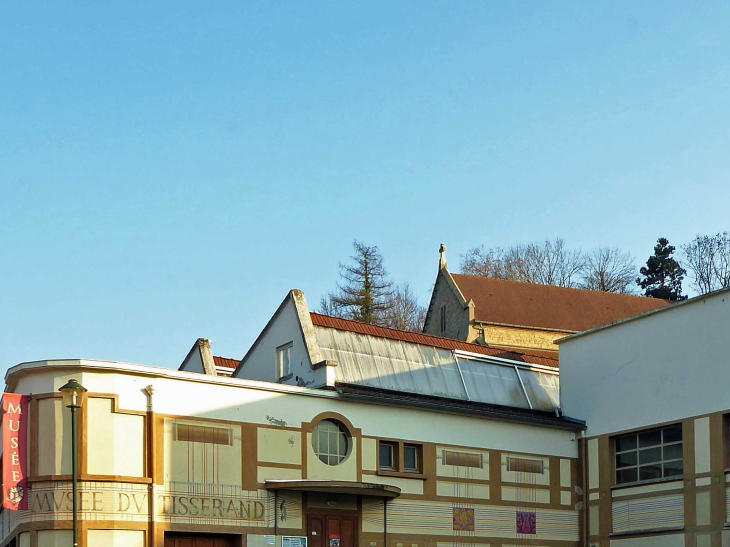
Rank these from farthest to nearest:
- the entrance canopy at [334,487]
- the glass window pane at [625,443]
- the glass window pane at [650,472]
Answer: the glass window pane at [625,443] < the glass window pane at [650,472] < the entrance canopy at [334,487]

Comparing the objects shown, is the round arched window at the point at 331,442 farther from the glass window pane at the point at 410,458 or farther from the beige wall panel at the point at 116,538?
the beige wall panel at the point at 116,538

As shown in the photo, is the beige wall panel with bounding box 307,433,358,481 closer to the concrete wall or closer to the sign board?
the sign board

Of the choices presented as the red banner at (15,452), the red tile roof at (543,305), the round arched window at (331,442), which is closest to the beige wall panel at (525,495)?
the round arched window at (331,442)

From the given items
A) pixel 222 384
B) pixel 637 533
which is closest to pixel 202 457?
pixel 222 384

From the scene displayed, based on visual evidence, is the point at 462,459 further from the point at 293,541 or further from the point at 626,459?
the point at 293,541

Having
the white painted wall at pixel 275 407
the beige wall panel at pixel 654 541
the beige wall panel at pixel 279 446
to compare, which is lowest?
the beige wall panel at pixel 654 541

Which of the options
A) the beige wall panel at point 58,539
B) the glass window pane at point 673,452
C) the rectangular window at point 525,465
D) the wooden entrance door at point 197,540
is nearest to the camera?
the beige wall panel at point 58,539

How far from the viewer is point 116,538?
841 inches

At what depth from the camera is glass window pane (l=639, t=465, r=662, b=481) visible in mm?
26625

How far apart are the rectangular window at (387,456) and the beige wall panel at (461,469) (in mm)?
1211

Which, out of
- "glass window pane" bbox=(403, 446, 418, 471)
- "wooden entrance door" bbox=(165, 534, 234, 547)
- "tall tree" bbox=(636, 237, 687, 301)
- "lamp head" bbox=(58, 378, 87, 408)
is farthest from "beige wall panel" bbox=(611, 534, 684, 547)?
"tall tree" bbox=(636, 237, 687, 301)

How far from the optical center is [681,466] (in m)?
26.0

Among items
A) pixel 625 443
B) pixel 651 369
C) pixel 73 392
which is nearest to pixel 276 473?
pixel 73 392

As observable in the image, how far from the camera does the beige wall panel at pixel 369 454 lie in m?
25.5
